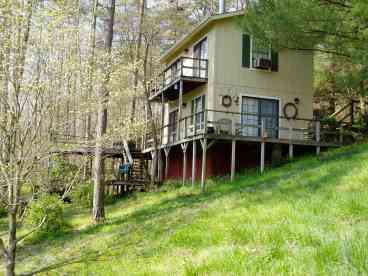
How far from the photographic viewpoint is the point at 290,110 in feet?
60.0

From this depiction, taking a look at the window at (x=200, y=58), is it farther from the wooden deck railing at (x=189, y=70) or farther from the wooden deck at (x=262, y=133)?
the wooden deck at (x=262, y=133)

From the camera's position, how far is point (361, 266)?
3.82m

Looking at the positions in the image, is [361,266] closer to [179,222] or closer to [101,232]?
[179,222]

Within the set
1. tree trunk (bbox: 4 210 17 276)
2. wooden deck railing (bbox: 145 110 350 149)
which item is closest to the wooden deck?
wooden deck railing (bbox: 145 110 350 149)

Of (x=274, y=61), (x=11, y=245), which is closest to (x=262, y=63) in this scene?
(x=274, y=61)

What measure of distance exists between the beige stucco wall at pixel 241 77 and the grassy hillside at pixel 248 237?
694cm

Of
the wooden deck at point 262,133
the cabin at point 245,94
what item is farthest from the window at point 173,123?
the cabin at point 245,94

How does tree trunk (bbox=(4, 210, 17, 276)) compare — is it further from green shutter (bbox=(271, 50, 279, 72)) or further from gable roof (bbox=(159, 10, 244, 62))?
green shutter (bbox=(271, 50, 279, 72))

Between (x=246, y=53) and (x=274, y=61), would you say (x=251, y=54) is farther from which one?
(x=274, y=61)

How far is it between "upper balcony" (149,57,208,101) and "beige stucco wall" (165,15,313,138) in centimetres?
49

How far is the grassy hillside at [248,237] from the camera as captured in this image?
180 inches

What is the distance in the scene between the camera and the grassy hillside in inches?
180

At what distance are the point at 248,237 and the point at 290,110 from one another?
42.1 ft

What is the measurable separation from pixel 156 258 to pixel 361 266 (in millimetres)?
3461
